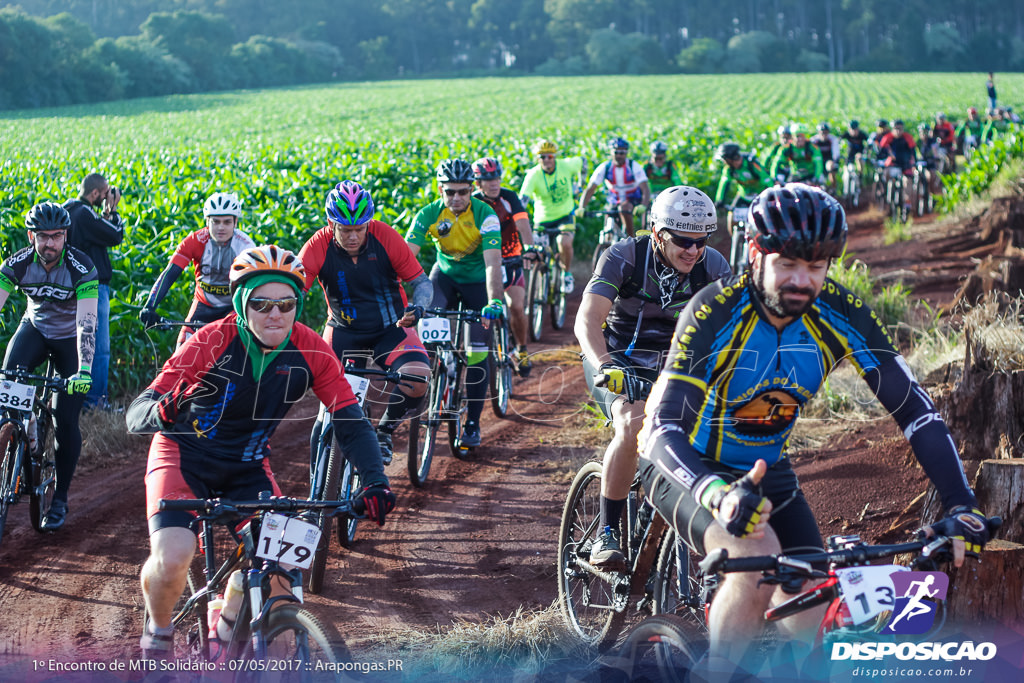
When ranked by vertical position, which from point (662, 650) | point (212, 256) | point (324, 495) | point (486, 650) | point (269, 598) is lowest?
point (486, 650)

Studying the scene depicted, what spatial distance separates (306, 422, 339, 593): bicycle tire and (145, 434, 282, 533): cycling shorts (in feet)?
4.62

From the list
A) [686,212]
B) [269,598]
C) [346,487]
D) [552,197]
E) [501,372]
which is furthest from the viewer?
[552,197]

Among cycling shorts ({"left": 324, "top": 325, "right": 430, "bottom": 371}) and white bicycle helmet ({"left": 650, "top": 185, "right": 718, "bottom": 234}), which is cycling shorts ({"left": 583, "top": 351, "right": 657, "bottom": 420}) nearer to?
white bicycle helmet ({"left": 650, "top": 185, "right": 718, "bottom": 234})

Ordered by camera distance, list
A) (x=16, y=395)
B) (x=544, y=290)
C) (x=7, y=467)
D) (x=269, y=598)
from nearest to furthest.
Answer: (x=269, y=598) < (x=16, y=395) < (x=7, y=467) < (x=544, y=290)

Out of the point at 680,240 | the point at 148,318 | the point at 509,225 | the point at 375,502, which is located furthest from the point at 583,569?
the point at 509,225

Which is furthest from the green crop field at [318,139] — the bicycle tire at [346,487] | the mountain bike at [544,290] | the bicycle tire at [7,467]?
the bicycle tire at [346,487]

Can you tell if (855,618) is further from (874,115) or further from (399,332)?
(874,115)

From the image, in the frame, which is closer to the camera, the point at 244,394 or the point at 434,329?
the point at 244,394

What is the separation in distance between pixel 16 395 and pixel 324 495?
2.43m

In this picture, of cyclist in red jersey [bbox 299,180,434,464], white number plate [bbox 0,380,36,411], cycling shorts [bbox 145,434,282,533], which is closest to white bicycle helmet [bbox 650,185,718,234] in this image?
cycling shorts [bbox 145,434,282,533]

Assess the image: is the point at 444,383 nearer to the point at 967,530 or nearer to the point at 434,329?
the point at 434,329

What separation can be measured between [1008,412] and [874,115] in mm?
50777

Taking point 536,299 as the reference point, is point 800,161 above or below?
above

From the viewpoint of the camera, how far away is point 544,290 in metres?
13.4
